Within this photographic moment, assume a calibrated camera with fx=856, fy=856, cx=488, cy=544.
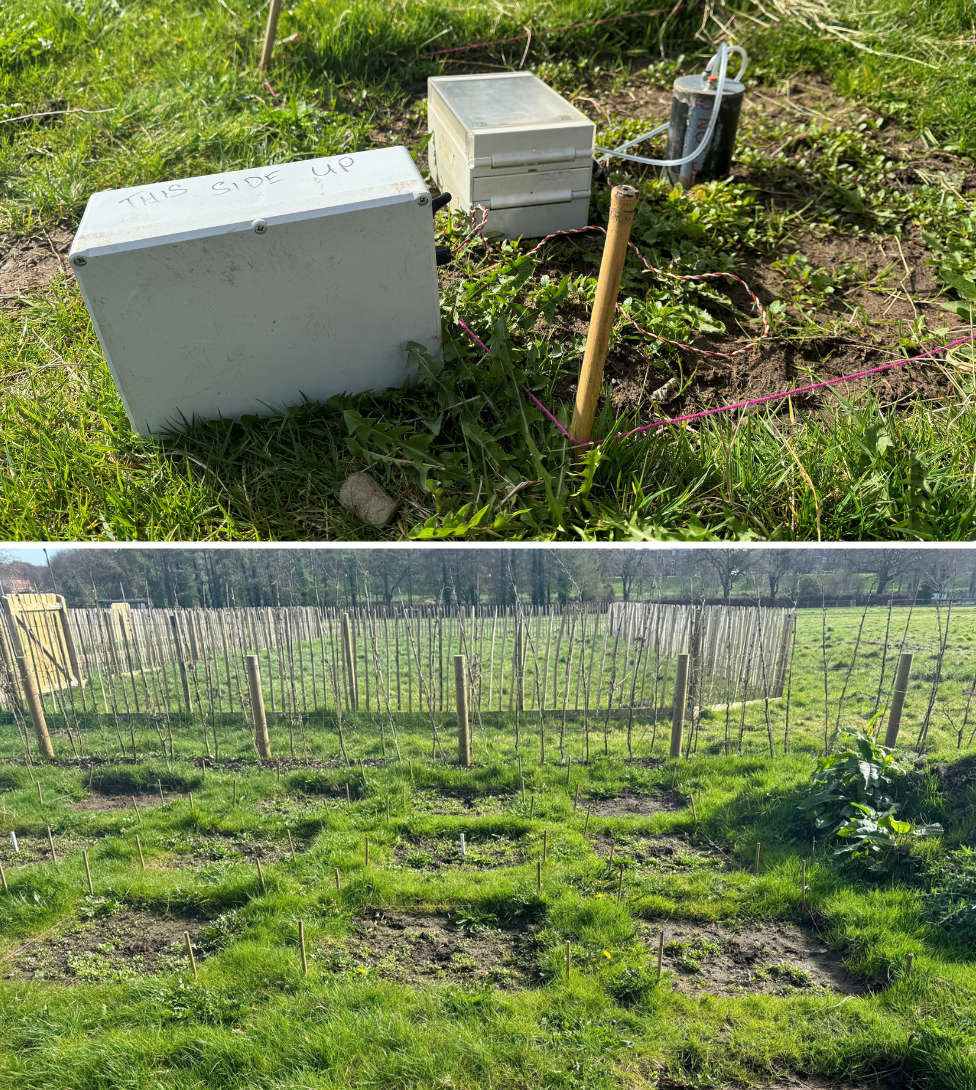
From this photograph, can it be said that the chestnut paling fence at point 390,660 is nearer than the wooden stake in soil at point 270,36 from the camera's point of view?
Yes

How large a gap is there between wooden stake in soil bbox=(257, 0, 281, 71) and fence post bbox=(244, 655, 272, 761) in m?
4.01

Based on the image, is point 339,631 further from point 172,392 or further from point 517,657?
point 172,392

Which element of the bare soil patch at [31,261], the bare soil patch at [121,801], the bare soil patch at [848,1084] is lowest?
the bare soil patch at [848,1084]

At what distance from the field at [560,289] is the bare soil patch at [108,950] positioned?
3.32 ft

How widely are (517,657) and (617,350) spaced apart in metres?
1.55

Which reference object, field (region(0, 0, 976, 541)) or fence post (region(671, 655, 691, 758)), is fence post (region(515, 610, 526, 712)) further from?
field (region(0, 0, 976, 541))

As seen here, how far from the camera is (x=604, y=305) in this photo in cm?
204

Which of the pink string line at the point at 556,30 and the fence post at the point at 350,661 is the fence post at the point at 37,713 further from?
the pink string line at the point at 556,30

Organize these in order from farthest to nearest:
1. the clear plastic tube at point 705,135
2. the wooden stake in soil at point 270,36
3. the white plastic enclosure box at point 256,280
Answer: the wooden stake in soil at point 270,36
the clear plastic tube at point 705,135
the white plastic enclosure box at point 256,280

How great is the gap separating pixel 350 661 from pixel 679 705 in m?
0.73

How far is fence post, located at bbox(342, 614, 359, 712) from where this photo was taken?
1.83 meters

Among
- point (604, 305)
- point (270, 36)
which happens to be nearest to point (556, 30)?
point (270, 36)

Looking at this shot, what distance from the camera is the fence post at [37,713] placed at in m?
1.92

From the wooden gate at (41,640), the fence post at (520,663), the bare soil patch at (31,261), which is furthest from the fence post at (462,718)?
the bare soil patch at (31,261)
